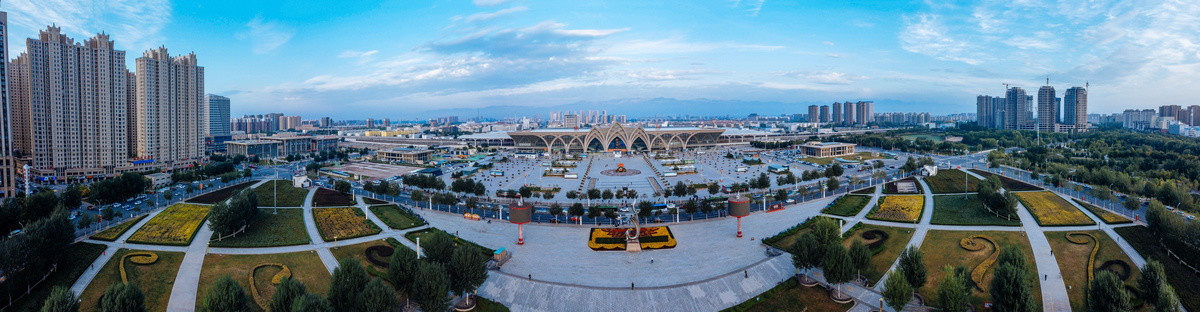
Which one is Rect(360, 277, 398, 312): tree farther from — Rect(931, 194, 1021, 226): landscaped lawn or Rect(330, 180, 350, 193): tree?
Rect(931, 194, 1021, 226): landscaped lawn

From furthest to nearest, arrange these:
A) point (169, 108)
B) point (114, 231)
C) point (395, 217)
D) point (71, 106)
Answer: point (169, 108), point (71, 106), point (395, 217), point (114, 231)

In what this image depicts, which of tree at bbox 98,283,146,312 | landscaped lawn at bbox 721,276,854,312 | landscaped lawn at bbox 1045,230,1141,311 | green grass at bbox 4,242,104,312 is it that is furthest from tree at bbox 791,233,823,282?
green grass at bbox 4,242,104,312

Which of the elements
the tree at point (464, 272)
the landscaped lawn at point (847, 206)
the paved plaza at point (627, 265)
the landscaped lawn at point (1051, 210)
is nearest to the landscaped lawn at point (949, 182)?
the landscaped lawn at point (1051, 210)

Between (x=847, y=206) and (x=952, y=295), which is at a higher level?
(x=847, y=206)

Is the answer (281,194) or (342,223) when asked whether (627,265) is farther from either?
(281,194)

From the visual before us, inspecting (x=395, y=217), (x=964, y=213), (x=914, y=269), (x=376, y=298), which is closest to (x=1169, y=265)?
(x=964, y=213)

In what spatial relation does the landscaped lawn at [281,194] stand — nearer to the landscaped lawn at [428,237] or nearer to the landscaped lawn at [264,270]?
the landscaped lawn at [264,270]

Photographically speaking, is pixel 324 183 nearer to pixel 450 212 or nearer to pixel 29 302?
pixel 450 212
